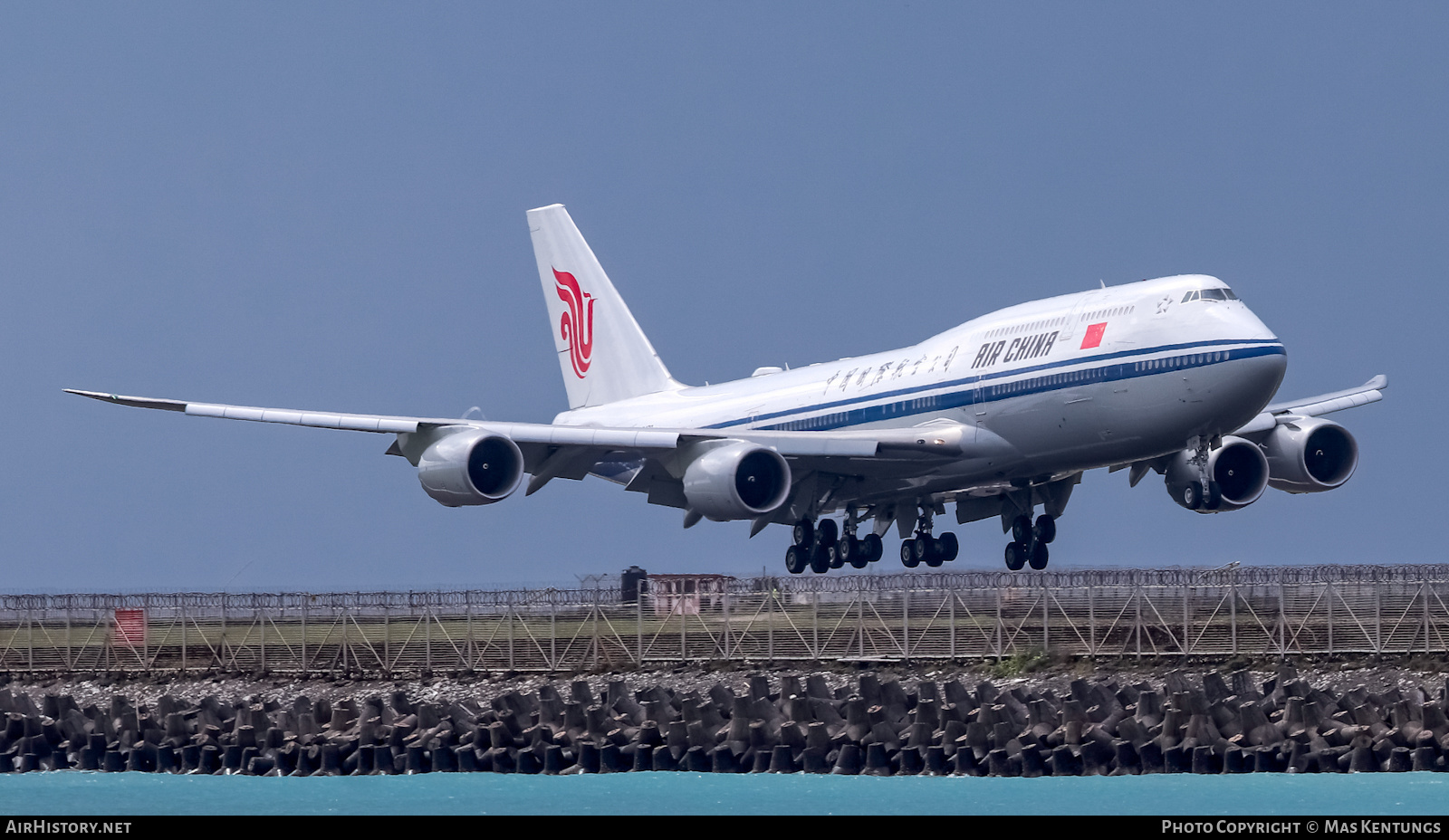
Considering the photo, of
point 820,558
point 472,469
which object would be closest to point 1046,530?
point 820,558

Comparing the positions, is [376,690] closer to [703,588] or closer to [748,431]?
[748,431]

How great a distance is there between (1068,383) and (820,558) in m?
11.3

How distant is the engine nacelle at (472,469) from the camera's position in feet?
150

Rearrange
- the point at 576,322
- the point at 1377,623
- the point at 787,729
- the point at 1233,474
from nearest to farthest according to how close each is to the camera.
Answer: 1. the point at 787,729
2. the point at 1377,623
3. the point at 1233,474
4. the point at 576,322

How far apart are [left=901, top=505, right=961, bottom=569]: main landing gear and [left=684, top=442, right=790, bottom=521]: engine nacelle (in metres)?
7.62

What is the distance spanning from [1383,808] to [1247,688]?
247 inches

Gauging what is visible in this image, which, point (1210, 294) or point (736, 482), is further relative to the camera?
point (736, 482)

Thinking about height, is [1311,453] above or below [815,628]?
above

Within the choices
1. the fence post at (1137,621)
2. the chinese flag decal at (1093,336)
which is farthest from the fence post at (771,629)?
the chinese flag decal at (1093,336)

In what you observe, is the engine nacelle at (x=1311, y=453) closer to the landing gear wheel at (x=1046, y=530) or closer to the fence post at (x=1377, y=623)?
the landing gear wheel at (x=1046, y=530)

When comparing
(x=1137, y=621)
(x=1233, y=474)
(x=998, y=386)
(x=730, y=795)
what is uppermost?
(x=998, y=386)

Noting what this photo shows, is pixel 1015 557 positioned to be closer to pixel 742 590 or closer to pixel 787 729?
pixel 742 590

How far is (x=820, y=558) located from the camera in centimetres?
5253
